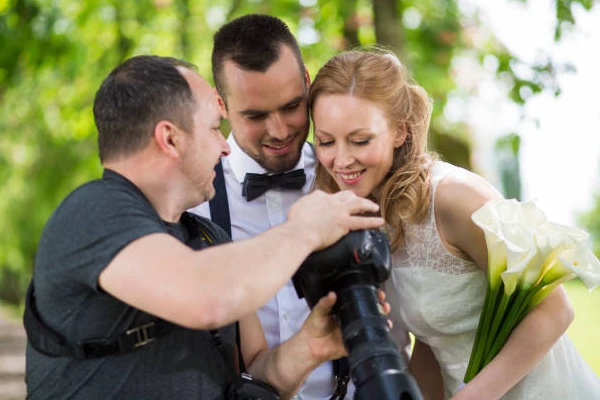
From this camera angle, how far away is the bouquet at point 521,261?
2.28 m

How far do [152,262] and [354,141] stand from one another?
1155 millimetres

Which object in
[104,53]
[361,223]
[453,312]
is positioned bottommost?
[104,53]

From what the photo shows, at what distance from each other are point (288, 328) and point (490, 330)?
34.4 inches

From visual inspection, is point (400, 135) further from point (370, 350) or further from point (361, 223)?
point (370, 350)

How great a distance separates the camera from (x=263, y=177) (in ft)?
10.5

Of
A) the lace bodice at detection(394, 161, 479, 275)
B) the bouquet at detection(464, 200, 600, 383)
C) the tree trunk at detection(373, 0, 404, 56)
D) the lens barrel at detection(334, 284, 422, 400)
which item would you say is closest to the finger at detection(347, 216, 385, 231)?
the lens barrel at detection(334, 284, 422, 400)

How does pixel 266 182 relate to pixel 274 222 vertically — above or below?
above

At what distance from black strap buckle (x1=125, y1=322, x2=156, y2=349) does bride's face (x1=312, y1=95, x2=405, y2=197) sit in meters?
1.01

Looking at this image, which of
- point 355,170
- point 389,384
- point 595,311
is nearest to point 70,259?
point 389,384

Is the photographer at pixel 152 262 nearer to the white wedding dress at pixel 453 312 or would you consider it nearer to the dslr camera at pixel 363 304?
the dslr camera at pixel 363 304

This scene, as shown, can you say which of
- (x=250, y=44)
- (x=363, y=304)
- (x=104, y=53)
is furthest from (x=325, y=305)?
(x=104, y=53)

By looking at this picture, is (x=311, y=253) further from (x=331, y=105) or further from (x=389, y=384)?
(x=331, y=105)

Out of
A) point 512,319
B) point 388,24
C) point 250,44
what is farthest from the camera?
point 388,24

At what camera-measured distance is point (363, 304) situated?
2018 mm
